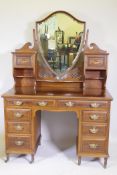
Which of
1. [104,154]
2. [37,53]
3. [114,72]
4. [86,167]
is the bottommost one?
[86,167]

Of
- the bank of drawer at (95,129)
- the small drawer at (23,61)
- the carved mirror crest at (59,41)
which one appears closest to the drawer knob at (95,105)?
the bank of drawer at (95,129)

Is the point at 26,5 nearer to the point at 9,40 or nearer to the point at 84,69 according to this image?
the point at 9,40

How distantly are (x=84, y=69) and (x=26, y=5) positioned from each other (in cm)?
110

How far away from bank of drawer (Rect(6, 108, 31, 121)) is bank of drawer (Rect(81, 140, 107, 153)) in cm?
68

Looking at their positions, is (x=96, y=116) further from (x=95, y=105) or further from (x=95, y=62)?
(x=95, y=62)

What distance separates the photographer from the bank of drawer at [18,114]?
2406 millimetres

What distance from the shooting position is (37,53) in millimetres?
2721

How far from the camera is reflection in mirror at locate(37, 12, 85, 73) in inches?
107

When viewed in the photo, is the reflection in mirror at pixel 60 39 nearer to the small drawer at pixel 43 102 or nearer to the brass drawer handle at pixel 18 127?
the small drawer at pixel 43 102

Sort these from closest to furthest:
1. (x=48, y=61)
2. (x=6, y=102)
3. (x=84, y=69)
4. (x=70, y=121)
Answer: (x=6, y=102) → (x=84, y=69) → (x=48, y=61) → (x=70, y=121)

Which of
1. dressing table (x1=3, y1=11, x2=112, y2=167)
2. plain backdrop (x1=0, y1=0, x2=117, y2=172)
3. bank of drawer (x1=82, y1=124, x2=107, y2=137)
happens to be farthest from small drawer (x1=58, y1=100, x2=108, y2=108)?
plain backdrop (x1=0, y1=0, x2=117, y2=172)

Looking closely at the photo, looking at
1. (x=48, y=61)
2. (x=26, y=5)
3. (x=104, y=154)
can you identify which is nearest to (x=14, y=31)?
(x=26, y=5)

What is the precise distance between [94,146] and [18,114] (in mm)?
897

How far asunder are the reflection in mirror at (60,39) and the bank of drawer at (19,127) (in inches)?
30.3
